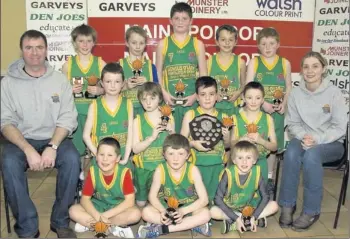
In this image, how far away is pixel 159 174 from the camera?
139 inches

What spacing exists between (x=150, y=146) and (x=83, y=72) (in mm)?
1070

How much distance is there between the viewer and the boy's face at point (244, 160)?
3514 millimetres

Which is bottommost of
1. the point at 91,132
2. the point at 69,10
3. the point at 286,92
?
the point at 91,132

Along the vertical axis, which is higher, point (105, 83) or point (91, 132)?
point (105, 83)

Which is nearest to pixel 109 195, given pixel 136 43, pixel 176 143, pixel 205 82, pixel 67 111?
pixel 176 143

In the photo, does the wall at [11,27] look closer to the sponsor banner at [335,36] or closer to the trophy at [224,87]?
the trophy at [224,87]

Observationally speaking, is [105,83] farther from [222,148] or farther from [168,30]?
[168,30]

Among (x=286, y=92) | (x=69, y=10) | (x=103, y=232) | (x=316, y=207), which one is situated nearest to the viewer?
(x=103, y=232)

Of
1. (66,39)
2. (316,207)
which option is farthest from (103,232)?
(66,39)

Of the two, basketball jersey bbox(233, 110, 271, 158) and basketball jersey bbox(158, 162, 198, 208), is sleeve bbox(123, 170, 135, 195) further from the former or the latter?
basketball jersey bbox(233, 110, 271, 158)

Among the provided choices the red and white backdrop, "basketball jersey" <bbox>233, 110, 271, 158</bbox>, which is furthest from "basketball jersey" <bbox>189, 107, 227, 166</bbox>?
the red and white backdrop

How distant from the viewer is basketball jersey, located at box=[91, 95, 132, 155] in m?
3.88

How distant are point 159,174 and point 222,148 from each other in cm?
72

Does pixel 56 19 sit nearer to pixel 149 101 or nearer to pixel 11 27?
pixel 11 27
